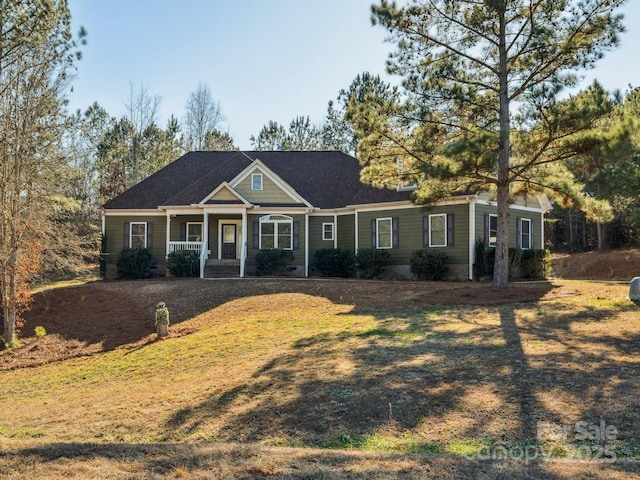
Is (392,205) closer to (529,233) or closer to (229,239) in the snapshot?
(529,233)

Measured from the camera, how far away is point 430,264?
824 inches

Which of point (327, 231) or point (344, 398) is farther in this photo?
point (327, 231)

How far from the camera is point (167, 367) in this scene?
33.3 feet

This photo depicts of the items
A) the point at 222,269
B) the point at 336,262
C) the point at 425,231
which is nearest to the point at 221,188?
the point at 222,269

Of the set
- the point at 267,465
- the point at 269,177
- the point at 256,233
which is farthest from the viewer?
the point at 269,177

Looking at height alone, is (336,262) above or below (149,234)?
below

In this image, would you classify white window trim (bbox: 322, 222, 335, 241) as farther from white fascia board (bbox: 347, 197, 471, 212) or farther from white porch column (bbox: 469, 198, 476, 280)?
white porch column (bbox: 469, 198, 476, 280)

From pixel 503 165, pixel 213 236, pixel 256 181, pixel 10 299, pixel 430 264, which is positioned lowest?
pixel 10 299

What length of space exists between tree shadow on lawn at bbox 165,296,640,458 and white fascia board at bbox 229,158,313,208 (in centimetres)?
1515

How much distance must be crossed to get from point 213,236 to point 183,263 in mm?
2421

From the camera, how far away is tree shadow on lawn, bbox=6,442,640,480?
13.7 feet

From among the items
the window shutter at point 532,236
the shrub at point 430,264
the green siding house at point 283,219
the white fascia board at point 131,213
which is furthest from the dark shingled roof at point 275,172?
the window shutter at point 532,236

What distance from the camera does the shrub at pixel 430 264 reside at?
20.8 meters

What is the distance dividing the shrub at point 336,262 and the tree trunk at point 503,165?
8492 millimetres
